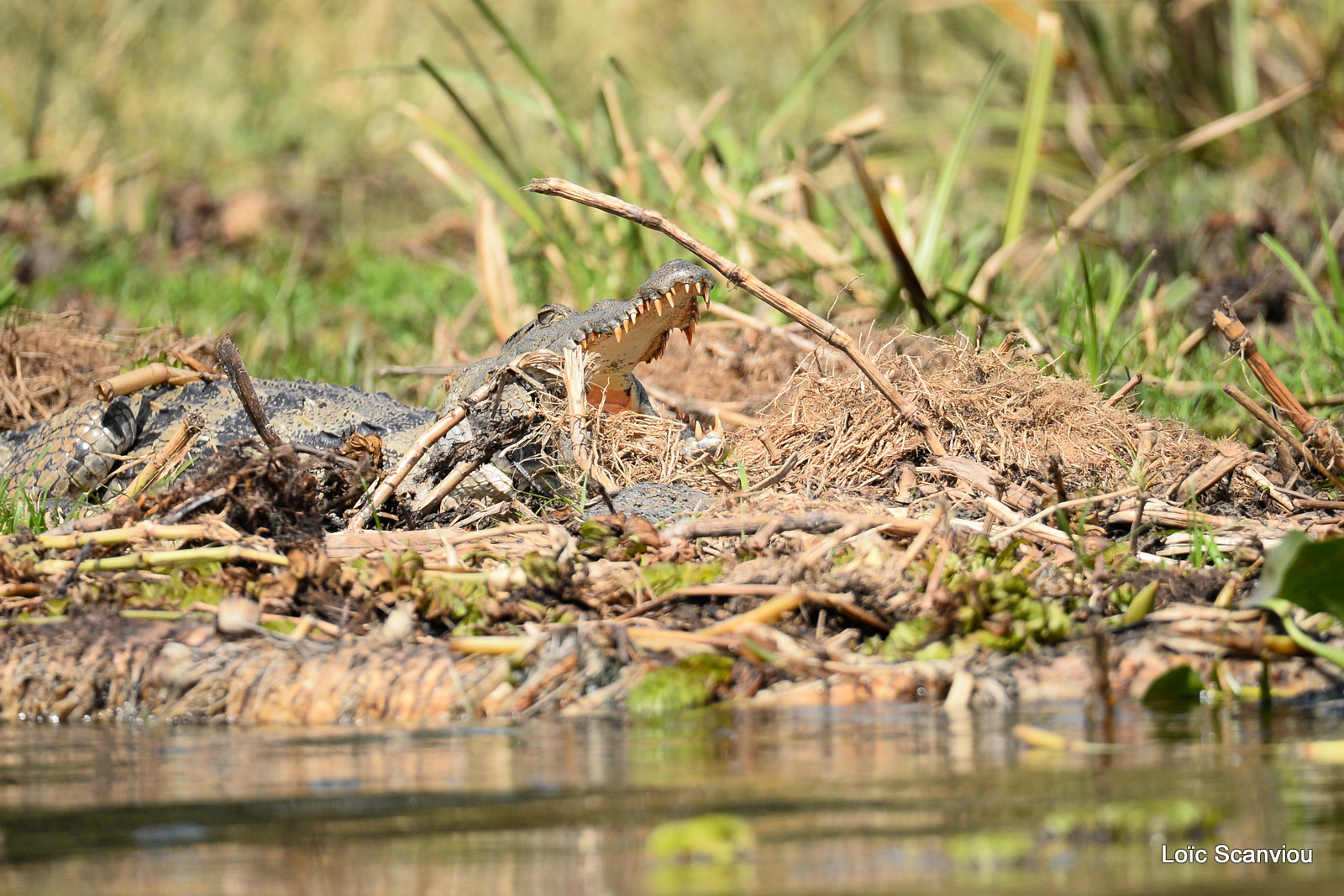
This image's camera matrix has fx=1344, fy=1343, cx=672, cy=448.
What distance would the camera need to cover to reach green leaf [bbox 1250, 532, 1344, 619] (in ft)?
7.86

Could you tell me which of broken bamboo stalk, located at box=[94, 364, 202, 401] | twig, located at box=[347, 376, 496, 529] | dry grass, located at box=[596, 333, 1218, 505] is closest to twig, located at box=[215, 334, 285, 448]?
twig, located at box=[347, 376, 496, 529]

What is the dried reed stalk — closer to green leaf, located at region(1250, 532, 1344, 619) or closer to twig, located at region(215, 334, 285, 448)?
green leaf, located at region(1250, 532, 1344, 619)

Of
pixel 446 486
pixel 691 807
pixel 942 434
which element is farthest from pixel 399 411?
pixel 691 807

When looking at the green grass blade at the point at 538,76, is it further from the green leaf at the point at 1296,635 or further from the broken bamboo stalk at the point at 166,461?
the green leaf at the point at 1296,635

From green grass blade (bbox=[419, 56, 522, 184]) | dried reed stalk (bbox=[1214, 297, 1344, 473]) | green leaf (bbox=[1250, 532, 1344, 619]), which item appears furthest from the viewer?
green grass blade (bbox=[419, 56, 522, 184])

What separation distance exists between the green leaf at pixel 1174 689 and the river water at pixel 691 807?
8cm

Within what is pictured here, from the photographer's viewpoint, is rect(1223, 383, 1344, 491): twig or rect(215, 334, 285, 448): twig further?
rect(215, 334, 285, 448): twig

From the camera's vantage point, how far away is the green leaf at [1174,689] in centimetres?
246

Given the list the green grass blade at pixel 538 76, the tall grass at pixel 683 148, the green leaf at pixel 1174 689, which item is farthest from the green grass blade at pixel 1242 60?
the green leaf at pixel 1174 689

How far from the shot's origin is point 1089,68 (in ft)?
30.2

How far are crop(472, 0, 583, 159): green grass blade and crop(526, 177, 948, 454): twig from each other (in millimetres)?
2830

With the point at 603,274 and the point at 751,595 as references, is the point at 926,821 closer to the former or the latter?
the point at 751,595

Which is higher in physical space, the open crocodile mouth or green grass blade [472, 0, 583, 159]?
green grass blade [472, 0, 583, 159]

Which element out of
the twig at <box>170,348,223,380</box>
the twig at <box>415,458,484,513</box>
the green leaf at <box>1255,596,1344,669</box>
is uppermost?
the twig at <box>170,348,223,380</box>
